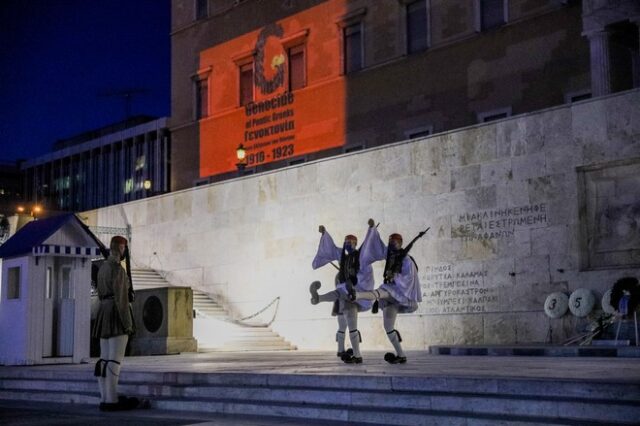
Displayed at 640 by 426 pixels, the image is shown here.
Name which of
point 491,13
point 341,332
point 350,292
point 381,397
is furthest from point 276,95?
point 381,397

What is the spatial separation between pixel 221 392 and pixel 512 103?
1613 cm

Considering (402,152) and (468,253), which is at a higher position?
(402,152)

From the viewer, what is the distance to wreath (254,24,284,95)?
32.3m

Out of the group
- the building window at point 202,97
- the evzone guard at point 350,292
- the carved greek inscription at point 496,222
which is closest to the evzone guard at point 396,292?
the evzone guard at point 350,292

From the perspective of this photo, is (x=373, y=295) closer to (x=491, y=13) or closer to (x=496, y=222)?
(x=496, y=222)

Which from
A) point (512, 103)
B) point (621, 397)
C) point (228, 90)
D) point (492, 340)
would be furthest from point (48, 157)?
point (621, 397)

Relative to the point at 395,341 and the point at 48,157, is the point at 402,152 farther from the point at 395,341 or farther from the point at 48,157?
the point at 48,157

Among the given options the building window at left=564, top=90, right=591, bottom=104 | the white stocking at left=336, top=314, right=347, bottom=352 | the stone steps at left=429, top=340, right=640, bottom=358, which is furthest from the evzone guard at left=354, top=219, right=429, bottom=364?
the building window at left=564, top=90, right=591, bottom=104

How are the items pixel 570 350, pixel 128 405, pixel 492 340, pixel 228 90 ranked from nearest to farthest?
pixel 128 405 < pixel 570 350 < pixel 492 340 < pixel 228 90

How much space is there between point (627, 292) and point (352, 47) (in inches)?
598

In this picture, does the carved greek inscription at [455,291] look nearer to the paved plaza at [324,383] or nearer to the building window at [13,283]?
the paved plaza at [324,383]

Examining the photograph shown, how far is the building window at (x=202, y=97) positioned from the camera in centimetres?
3572

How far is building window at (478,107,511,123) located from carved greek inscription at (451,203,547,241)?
5224mm

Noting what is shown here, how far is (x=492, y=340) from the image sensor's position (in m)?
20.3
